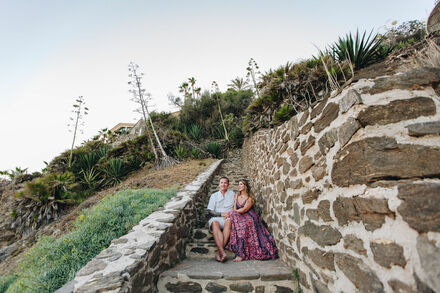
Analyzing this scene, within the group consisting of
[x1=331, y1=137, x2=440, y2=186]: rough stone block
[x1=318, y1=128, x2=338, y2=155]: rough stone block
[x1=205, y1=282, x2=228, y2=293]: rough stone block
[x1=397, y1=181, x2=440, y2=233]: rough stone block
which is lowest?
[x1=205, y1=282, x2=228, y2=293]: rough stone block

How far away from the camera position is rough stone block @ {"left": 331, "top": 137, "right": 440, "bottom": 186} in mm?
982

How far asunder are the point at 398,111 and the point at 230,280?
7.41 ft

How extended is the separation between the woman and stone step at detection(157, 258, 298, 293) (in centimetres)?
41

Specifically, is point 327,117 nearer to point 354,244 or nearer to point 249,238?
point 354,244

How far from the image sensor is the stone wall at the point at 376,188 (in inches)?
35.5

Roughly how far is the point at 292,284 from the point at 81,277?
2.12 metres

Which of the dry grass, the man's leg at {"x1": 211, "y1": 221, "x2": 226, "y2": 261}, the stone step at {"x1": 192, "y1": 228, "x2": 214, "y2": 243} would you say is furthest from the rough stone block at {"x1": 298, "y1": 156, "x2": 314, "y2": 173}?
the dry grass

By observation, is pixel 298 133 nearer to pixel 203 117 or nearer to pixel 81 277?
pixel 81 277

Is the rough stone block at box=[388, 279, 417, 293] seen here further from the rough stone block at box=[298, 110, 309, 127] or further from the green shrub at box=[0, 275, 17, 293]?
the green shrub at box=[0, 275, 17, 293]

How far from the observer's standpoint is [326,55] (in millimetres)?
3312

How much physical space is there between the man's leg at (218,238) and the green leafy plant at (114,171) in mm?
6283

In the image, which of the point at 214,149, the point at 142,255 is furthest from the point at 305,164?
the point at 214,149

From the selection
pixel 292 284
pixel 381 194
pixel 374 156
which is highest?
pixel 374 156

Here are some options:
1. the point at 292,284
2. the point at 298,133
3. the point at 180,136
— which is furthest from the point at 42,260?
the point at 180,136
